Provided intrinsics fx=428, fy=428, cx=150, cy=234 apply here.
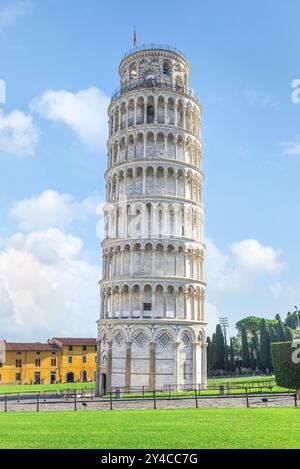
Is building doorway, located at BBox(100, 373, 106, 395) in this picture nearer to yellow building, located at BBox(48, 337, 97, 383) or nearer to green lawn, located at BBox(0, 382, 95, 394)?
green lawn, located at BBox(0, 382, 95, 394)

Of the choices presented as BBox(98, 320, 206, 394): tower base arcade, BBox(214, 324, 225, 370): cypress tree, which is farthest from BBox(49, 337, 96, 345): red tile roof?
BBox(98, 320, 206, 394): tower base arcade

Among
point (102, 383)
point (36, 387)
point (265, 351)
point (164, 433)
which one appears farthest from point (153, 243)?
point (265, 351)

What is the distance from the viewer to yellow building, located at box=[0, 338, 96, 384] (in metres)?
79.4

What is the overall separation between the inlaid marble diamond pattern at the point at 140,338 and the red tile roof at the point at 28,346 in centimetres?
4280

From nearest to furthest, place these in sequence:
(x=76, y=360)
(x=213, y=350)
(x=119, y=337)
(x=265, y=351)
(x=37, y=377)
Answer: (x=119, y=337) → (x=37, y=377) → (x=76, y=360) → (x=265, y=351) → (x=213, y=350)

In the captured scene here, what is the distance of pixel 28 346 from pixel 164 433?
7298 centimetres

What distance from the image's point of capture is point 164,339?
45.6 meters

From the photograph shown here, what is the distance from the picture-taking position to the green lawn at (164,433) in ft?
44.3

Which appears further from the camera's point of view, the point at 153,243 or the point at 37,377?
the point at 37,377

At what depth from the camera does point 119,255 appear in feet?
160

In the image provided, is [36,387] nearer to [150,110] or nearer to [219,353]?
[219,353]

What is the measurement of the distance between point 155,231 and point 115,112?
1753cm

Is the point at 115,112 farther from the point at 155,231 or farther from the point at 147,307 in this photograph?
the point at 147,307

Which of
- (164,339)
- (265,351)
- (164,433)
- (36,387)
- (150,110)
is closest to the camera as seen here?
(164,433)
